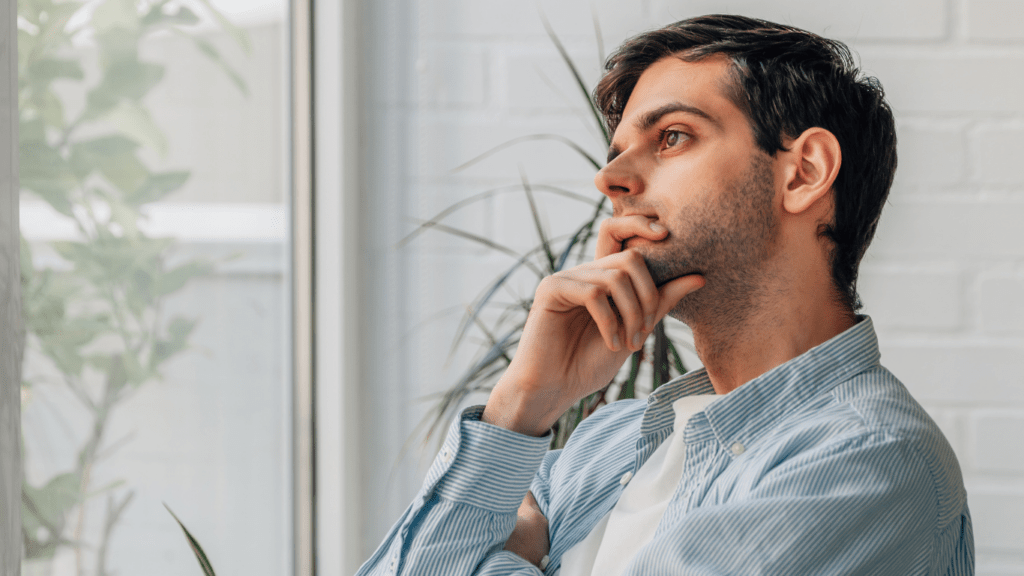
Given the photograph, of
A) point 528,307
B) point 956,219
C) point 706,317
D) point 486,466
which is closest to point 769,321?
point 706,317

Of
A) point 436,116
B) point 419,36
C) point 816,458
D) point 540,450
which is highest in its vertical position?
point 419,36

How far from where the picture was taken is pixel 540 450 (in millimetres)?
1076

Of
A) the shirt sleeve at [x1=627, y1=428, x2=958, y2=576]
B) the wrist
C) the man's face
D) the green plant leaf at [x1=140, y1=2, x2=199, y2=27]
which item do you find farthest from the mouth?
the green plant leaf at [x1=140, y1=2, x2=199, y2=27]

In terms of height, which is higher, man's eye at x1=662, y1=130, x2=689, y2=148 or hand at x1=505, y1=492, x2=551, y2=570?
man's eye at x1=662, y1=130, x2=689, y2=148

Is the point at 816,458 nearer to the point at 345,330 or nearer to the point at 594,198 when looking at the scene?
the point at 594,198

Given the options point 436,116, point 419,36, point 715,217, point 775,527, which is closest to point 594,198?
point 436,116

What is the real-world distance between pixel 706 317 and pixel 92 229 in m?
0.88

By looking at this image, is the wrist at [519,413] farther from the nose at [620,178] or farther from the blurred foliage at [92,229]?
the blurred foliage at [92,229]

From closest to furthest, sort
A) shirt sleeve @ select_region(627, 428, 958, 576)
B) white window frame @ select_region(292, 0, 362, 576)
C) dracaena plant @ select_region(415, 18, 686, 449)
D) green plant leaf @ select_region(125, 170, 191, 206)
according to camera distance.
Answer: shirt sleeve @ select_region(627, 428, 958, 576) < green plant leaf @ select_region(125, 170, 191, 206) < dracaena plant @ select_region(415, 18, 686, 449) < white window frame @ select_region(292, 0, 362, 576)

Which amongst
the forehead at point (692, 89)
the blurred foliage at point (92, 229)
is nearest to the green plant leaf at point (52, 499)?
the blurred foliage at point (92, 229)

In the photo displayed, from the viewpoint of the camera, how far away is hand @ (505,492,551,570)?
113cm

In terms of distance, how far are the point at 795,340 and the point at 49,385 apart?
1006mm

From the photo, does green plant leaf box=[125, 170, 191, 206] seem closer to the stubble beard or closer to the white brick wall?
the stubble beard

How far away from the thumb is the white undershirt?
143mm
